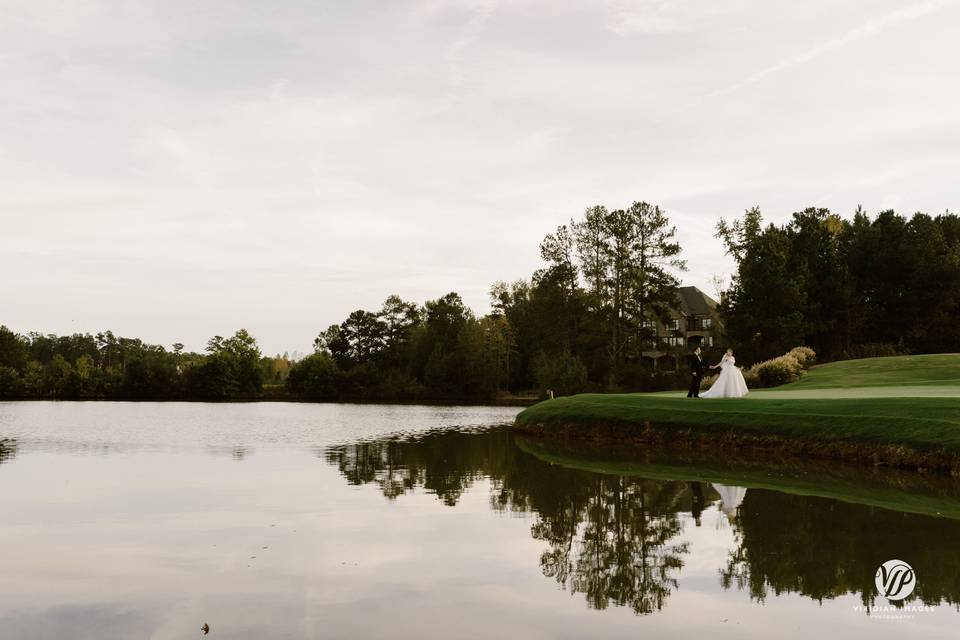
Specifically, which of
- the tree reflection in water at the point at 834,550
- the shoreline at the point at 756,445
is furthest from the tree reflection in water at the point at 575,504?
the shoreline at the point at 756,445

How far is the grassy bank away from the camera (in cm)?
2194

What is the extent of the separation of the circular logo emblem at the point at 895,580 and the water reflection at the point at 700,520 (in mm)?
118

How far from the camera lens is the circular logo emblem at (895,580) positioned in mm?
9391

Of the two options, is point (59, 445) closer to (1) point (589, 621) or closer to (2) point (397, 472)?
(2) point (397, 472)

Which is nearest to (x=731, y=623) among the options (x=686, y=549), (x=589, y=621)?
(x=589, y=621)

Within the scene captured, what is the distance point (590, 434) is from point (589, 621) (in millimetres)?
24616

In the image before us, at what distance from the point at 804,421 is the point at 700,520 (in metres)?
13.4

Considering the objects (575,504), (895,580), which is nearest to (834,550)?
(895,580)

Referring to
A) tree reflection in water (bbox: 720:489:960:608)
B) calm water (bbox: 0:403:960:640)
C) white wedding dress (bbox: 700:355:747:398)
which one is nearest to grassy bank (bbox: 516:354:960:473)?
white wedding dress (bbox: 700:355:747:398)

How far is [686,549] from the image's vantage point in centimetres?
1176

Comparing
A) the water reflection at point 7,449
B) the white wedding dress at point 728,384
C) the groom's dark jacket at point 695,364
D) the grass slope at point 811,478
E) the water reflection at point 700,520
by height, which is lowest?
the grass slope at point 811,478

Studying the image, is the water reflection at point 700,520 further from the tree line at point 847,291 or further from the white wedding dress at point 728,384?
the tree line at point 847,291

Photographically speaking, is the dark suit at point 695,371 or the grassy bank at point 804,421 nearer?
the grassy bank at point 804,421

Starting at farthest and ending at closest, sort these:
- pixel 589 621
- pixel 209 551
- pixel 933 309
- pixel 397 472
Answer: pixel 933 309, pixel 397 472, pixel 209 551, pixel 589 621
